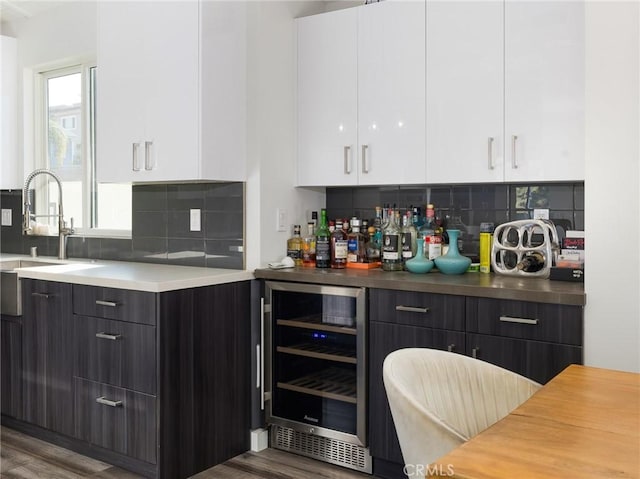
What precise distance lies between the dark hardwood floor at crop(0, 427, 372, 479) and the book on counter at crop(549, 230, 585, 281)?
1201mm

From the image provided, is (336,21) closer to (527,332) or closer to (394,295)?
(394,295)

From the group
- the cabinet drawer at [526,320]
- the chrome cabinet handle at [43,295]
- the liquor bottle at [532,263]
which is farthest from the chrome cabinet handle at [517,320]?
the chrome cabinet handle at [43,295]

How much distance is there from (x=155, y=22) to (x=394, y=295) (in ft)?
5.69

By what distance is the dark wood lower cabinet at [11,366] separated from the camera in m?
3.29

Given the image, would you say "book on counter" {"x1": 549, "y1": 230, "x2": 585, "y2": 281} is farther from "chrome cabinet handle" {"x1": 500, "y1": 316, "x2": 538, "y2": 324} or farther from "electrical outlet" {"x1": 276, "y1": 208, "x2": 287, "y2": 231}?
"electrical outlet" {"x1": 276, "y1": 208, "x2": 287, "y2": 231}

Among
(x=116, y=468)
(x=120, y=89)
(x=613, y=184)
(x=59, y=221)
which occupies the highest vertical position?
(x=120, y=89)

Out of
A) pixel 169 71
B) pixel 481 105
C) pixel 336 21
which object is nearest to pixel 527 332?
pixel 481 105

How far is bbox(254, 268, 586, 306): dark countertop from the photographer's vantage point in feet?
7.61

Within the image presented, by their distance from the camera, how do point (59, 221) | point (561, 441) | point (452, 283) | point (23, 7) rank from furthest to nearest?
point (23, 7) < point (59, 221) < point (452, 283) < point (561, 441)

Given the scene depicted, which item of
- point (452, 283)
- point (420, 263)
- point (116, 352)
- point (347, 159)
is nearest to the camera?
point (452, 283)

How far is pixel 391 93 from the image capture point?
3.02 meters

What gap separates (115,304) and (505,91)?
192 centimetres

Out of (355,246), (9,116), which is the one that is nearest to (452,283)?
(355,246)

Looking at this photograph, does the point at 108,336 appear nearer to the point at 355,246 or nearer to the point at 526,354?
the point at 355,246
